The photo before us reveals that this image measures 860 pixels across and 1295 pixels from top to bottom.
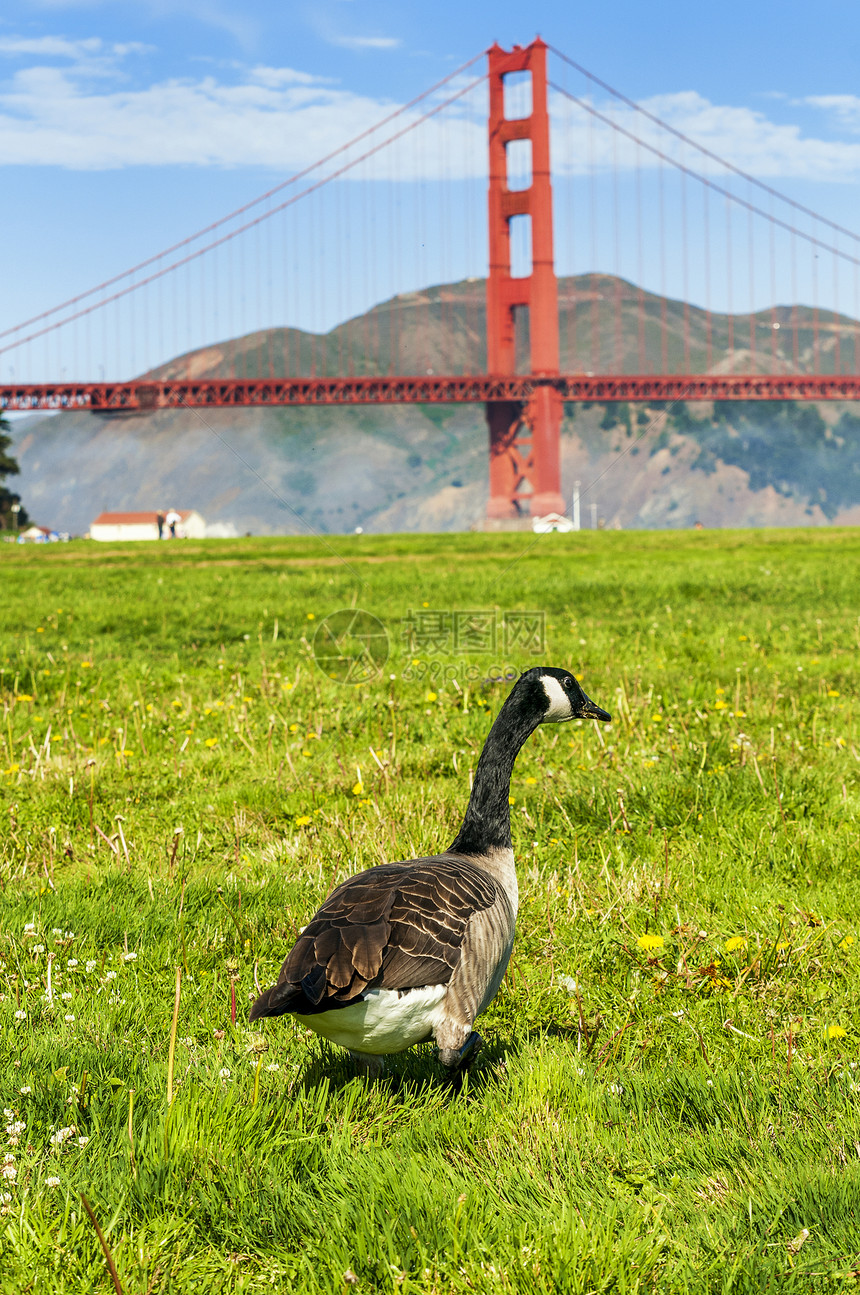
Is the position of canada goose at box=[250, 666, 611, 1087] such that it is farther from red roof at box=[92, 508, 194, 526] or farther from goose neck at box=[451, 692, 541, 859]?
red roof at box=[92, 508, 194, 526]

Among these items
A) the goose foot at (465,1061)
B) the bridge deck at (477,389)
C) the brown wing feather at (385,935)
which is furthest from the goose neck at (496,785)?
the bridge deck at (477,389)

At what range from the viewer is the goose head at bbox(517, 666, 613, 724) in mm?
3707

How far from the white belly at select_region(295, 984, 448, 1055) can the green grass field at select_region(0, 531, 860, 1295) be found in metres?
0.31

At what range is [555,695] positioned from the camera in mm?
3703

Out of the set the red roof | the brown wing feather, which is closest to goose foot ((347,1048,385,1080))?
the brown wing feather

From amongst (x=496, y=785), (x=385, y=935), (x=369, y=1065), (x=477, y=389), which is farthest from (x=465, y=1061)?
(x=477, y=389)

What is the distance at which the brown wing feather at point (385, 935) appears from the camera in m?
2.75

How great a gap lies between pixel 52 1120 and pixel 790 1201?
7.32 ft

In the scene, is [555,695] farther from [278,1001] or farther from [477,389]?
[477,389]

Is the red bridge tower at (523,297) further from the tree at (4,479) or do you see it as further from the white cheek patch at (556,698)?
the white cheek patch at (556,698)

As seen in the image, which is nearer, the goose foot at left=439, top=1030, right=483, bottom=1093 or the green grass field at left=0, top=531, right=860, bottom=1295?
the green grass field at left=0, top=531, right=860, bottom=1295

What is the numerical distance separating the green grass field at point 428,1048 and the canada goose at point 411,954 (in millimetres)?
353

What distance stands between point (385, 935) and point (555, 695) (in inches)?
47.9

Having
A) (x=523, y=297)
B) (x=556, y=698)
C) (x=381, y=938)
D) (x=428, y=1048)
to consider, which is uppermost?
(x=523, y=297)
